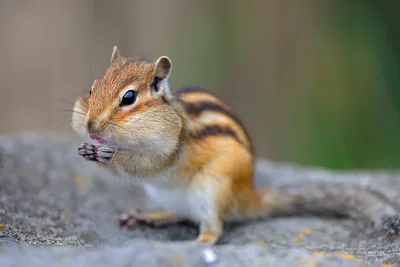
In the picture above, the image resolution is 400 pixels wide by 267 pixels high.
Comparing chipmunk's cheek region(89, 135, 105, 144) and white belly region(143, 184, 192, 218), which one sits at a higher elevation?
chipmunk's cheek region(89, 135, 105, 144)

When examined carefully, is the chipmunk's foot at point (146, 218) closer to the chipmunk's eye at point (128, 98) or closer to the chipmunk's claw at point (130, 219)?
the chipmunk's claw at point (130, 219)

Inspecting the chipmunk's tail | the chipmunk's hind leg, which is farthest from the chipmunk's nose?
the chipmunk's tail

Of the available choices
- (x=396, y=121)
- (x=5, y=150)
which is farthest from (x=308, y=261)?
(x=396, y=121)

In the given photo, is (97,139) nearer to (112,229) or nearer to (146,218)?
(112,229)

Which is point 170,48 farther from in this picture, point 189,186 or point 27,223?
point 27,223

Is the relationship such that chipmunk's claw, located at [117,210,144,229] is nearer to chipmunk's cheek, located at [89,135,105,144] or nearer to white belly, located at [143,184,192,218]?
white belly, located at [143,184,192,218]

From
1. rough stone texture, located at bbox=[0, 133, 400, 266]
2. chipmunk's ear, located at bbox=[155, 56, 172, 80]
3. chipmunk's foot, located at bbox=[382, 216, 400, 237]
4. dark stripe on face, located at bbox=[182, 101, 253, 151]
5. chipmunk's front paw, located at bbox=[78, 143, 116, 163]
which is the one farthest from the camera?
dark stripe on face, located at bbox=[182, 101, 253, 151]
